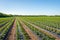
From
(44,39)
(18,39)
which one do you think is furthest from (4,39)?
(44,39)

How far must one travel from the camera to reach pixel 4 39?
14.4 meters

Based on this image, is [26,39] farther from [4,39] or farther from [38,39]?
[4,39]

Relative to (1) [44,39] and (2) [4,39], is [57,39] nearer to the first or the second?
(1) [44,39]

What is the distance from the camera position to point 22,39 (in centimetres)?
1390

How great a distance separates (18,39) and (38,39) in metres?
1.88

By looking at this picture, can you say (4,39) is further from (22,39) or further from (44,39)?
(44,39)

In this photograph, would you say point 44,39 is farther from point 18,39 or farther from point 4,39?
point 4,39

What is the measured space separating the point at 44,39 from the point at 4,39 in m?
3.87

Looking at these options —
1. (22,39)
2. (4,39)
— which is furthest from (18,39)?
(4,39)

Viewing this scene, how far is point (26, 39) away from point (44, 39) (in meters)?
1.67

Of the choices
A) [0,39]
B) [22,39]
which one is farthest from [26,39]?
[0,39]

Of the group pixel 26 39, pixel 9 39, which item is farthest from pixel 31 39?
pixel 9 39

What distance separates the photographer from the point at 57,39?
1395 centimetres

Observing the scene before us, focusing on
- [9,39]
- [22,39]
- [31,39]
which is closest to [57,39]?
[31,39]
